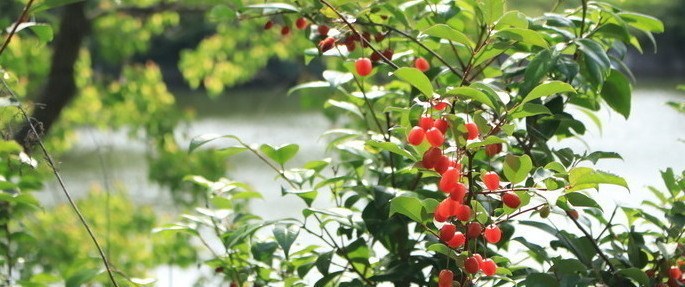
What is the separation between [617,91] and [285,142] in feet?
20.7

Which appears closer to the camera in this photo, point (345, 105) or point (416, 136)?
point (416, 136)

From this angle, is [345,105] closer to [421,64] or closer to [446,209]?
[421,64]

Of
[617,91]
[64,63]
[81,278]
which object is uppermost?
[617,91]

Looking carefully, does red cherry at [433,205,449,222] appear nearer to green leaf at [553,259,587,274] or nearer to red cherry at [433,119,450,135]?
red cherry at [433,119,450,135]

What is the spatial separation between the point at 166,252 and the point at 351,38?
2915 millimetres

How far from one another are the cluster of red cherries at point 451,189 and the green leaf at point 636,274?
0.18 metres

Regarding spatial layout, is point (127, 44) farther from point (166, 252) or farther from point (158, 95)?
point (166, 252)

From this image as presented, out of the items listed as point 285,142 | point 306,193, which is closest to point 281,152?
point 306,193

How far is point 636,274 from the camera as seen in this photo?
0.74 meters

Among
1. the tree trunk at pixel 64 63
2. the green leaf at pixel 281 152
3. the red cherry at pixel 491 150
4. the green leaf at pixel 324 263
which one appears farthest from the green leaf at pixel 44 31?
the tree trunk at pixel 64 63

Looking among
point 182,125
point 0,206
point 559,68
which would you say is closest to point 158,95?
point 182,125

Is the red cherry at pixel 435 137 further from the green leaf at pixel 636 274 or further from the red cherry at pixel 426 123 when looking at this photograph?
the green leaf at pixel 636 274

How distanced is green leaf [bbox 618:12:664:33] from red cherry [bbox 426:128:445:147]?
35cm

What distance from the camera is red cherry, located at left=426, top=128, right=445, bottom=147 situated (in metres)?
0.61
